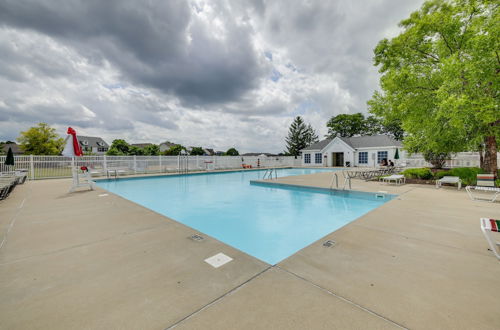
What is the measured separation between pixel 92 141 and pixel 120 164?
5131 cm

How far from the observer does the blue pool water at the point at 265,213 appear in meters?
4.75

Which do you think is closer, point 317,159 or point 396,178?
point 396,178

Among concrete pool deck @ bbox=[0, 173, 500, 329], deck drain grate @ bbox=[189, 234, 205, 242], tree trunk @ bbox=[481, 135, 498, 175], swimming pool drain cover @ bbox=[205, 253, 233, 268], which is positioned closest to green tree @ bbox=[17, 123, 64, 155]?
concrete pool deck @ bbox=[0, 173, 500, 329]

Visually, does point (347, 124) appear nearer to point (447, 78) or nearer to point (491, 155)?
point (491, 155)

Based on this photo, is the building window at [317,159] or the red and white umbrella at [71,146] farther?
the building window at [317,159]

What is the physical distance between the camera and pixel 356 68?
1516 centimetres

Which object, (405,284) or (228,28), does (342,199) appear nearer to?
(405,284)

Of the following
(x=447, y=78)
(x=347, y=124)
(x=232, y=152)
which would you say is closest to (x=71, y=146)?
(x=447, y=78)

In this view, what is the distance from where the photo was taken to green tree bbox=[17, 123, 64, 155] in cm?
2942

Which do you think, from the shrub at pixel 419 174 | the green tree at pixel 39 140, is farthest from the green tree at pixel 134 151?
the shrub at pixel 419 174

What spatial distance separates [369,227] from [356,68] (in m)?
15.8

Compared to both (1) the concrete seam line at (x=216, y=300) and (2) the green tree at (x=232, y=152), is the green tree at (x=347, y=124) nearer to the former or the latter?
(2) the green tree at (x=232, y=152)

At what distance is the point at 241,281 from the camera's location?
204 centimetres

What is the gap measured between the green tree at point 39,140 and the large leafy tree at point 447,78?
4394 centimetres
